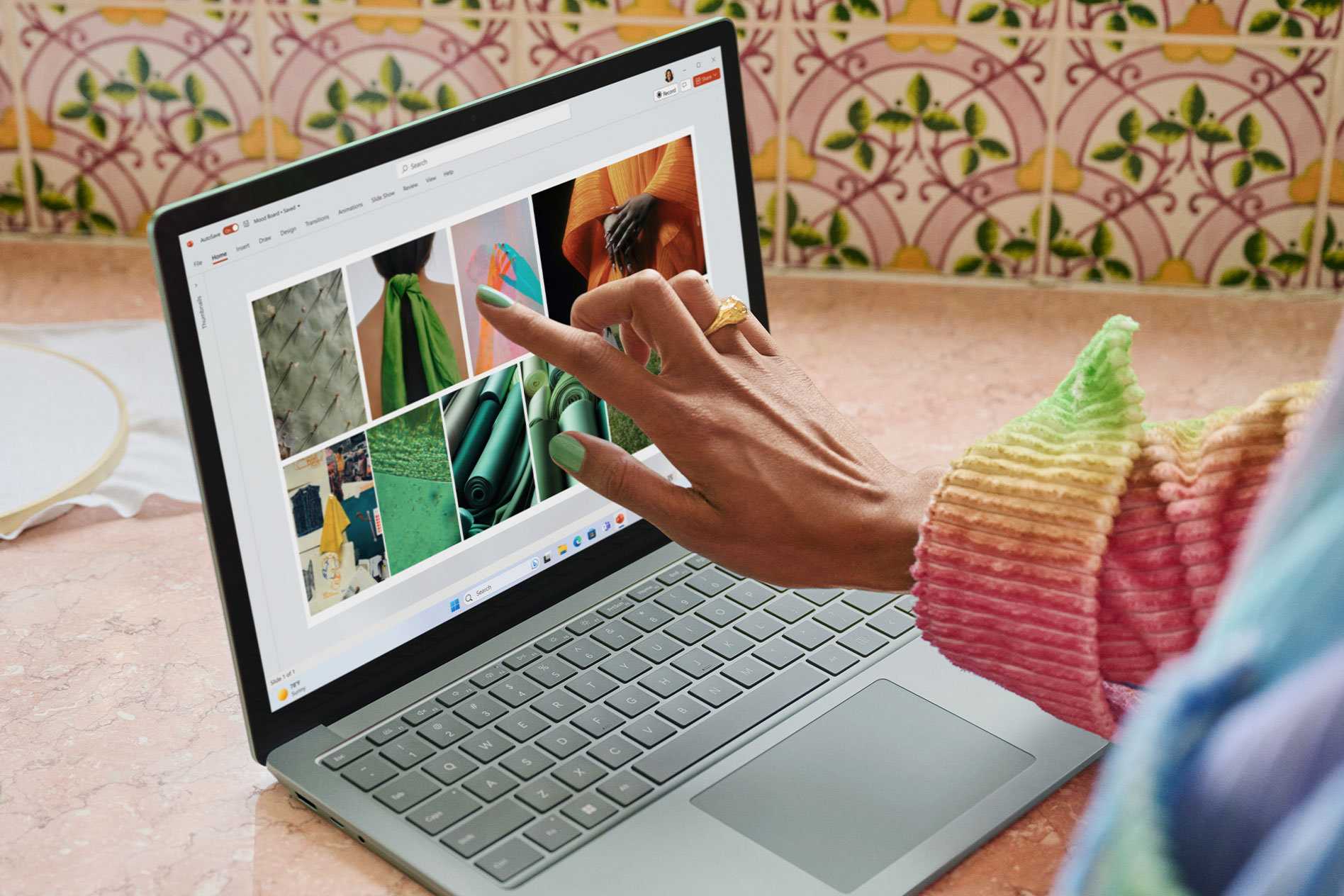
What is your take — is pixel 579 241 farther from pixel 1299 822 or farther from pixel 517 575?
pixel 1299 822

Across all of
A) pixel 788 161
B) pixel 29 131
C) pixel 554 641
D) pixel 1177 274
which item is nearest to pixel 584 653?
pixel 554 641

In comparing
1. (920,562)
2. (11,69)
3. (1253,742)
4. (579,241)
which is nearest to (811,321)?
(579,241)

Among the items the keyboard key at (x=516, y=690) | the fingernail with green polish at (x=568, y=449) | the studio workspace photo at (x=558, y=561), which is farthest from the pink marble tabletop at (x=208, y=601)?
the fingernail with green polish at (x=568, y=449)

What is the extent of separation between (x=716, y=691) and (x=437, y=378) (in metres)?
0.22

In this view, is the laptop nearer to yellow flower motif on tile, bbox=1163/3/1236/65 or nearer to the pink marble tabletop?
the pink marble tabletop

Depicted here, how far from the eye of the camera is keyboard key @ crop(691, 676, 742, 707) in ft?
2.21

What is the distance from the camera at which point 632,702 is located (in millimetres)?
667

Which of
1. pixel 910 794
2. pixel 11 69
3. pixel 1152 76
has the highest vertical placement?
pixel 11 69

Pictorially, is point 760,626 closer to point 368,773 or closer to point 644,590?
point 644,590

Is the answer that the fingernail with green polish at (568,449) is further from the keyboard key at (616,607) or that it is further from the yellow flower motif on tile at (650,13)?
the yellow flower motif on tile at (650,13)

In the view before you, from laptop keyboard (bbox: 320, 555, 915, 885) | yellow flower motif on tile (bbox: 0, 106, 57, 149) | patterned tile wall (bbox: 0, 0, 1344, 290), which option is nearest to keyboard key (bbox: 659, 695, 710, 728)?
laptop keyboard (bbox: 320, 555, 915, 885)

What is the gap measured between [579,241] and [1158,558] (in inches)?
13.7

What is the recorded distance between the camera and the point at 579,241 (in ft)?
2.35

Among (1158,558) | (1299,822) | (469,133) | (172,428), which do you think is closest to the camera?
(1299,822)
